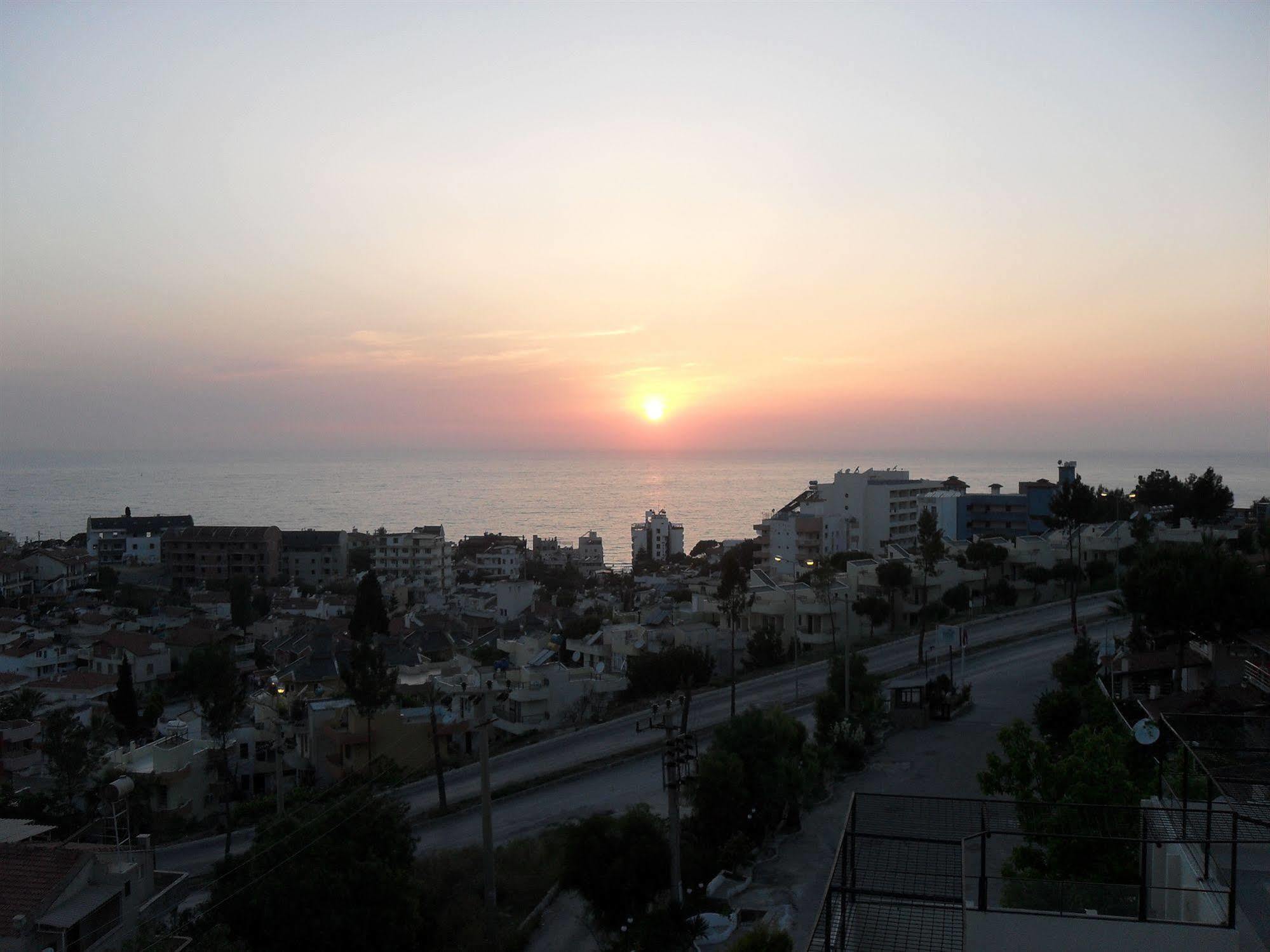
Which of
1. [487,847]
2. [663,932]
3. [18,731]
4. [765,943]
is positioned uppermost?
[765,943]

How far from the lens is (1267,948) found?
487 cm

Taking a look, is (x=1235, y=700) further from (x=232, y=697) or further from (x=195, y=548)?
(x=195, y=548)

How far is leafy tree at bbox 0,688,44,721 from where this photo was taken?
29922mm

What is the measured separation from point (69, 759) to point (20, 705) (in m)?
11.4

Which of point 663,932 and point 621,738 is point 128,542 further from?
point 663,932

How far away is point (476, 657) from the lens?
38344 millimetres

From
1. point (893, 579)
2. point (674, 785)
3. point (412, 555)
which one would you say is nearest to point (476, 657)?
point (893, 579)

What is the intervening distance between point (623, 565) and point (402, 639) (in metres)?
60.5

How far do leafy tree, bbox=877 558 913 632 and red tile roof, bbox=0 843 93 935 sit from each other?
2973 cm

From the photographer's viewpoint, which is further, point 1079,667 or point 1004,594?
point 1004,594

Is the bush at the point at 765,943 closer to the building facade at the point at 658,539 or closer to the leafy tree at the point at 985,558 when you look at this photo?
the leafy tree at the point at 985,558

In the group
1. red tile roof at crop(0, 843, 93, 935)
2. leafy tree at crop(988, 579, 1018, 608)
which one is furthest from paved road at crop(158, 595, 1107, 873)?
red tile roof at crop(0, 843, 93, 935)

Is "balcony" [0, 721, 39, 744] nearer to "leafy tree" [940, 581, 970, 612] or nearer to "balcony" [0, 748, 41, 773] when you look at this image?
"balcony" [0, 748, 41, 773]

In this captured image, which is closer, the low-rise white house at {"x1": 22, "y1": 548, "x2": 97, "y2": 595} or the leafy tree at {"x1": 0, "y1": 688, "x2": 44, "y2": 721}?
the leafy tree at {"x1": 0, "y1": 688, "x2": 44, "y2": 721}
